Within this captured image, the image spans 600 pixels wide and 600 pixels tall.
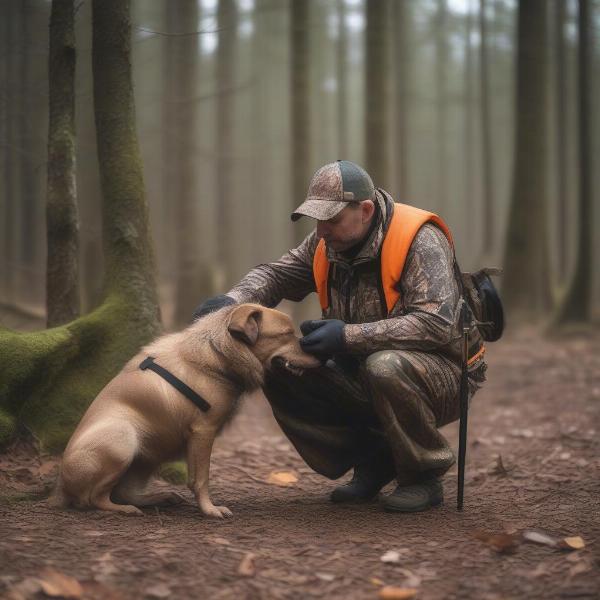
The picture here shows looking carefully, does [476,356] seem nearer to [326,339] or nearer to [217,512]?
[326,339]

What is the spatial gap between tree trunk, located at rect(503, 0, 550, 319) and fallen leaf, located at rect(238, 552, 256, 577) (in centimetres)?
1202

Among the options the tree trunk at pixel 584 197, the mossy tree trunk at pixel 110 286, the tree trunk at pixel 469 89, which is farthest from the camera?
the tree trunk at pixel 469 89

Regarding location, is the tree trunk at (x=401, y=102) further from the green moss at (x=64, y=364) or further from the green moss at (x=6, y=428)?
the green moss at (x=6, y=428)

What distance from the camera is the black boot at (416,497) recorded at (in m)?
5.00

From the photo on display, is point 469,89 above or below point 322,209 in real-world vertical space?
above

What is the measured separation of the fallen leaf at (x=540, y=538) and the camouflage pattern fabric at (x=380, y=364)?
0.88 m

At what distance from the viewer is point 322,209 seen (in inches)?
195

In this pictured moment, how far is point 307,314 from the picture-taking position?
51.7 feet

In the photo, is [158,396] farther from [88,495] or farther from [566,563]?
[566,563]

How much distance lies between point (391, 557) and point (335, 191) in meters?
2.42

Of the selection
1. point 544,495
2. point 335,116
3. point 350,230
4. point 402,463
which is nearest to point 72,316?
point 350,230

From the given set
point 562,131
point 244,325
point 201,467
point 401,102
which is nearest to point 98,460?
point 201,467

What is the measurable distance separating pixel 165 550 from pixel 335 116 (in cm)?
3746

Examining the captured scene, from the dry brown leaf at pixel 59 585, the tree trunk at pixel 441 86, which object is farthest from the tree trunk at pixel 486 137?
the dry brown leaf at pixel 59 585
